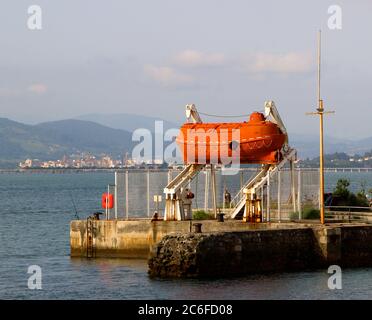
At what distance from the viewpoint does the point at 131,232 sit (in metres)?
50.4

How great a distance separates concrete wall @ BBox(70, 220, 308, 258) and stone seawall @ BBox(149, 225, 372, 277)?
225cm

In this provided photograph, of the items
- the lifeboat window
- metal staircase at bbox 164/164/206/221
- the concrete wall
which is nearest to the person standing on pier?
metal staircase at bbox 164/164/206/221

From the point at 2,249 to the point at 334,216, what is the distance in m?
19.9

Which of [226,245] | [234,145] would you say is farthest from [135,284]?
[234,145]

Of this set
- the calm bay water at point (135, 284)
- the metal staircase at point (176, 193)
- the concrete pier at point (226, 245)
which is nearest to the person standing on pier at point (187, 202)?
the metal staircase at point (176, 193)

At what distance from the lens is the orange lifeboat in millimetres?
50562

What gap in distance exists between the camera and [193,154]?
169 feet

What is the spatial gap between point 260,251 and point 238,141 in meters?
7.10

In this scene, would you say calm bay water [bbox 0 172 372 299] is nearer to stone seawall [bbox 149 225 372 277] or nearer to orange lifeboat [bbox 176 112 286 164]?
stone seawall [bbox 149 225 372 277]

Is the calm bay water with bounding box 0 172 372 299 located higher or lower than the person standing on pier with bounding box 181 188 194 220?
lower

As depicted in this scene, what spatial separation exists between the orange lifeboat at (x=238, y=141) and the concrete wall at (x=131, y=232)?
10.5ft

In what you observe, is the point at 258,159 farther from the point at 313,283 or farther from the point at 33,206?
the point at 33,206

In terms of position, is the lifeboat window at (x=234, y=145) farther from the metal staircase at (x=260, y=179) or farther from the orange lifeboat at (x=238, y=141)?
the metal staircase at (x=260, y=179)
